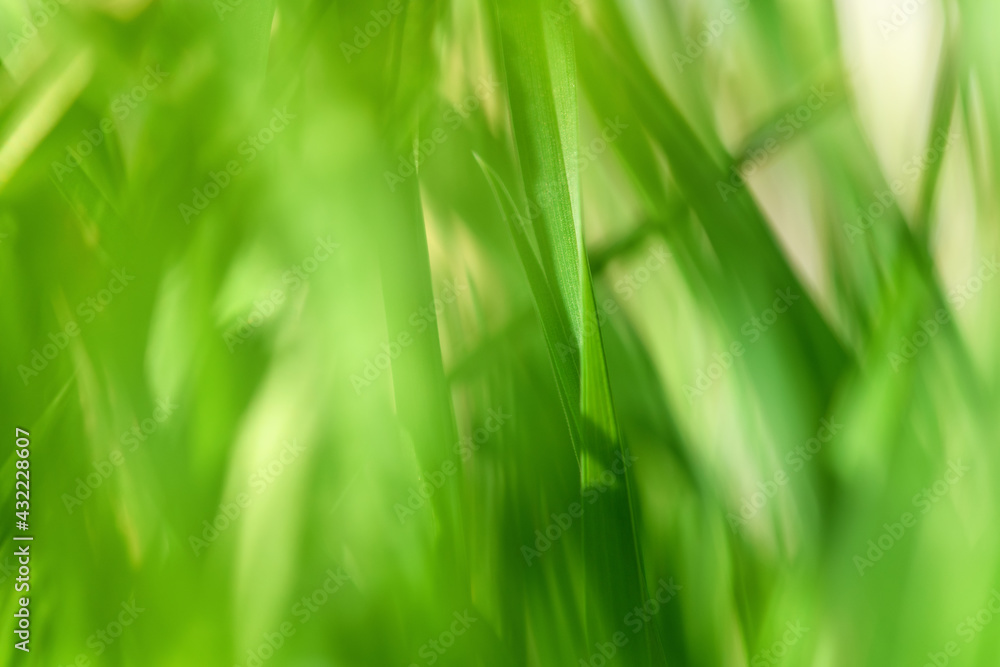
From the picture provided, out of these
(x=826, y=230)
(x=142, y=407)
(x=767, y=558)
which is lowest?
(x=767, y=558)

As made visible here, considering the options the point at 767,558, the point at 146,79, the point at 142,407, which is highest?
the point at 146,79

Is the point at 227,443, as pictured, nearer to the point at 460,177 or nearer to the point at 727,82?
the point at 460,177

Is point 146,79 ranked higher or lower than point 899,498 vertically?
higher

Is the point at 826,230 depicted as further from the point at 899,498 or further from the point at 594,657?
the point at 594,657

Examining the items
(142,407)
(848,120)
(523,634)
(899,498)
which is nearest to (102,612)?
(142,407)

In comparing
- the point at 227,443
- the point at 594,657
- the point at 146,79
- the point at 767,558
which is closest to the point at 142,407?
the point at 227,443

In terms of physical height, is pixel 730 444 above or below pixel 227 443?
below
